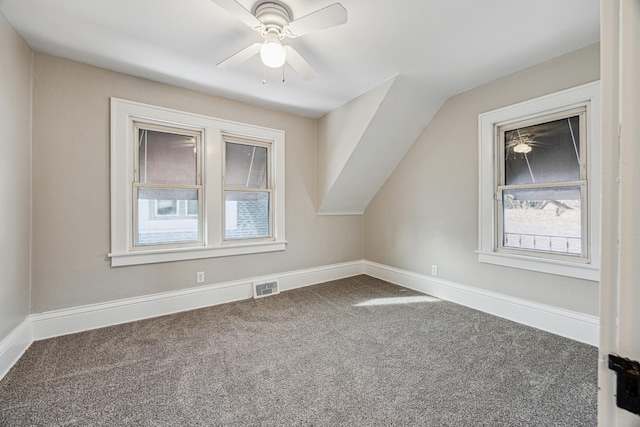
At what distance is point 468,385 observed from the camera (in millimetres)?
1796

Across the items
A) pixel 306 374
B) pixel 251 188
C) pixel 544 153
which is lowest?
pixel 306 374

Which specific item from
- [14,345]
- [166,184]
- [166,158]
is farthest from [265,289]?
[14,345]

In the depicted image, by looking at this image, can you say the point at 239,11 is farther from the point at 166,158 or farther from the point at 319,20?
the point at 166,158

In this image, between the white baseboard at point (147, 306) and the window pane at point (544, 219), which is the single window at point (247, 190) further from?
the window pane at point (544, 219)

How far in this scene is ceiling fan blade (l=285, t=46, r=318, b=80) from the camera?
207 centimetres

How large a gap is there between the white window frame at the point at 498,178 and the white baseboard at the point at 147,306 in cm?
235

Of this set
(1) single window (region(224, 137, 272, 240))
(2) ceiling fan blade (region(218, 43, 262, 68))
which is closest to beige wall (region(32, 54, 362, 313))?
(1) single window (region(224, 137, 272, 240))

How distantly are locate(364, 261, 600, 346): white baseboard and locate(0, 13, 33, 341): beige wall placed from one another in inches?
153

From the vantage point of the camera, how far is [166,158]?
3.06 m

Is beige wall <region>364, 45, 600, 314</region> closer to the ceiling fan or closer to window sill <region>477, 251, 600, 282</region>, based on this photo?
window sill <region>477, 251, 600, 282</region>

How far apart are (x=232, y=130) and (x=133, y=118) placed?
100cm

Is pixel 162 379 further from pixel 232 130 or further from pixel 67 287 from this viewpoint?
pixel 232 130

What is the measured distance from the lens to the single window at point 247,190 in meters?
3.49

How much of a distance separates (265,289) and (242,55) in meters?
2.62
